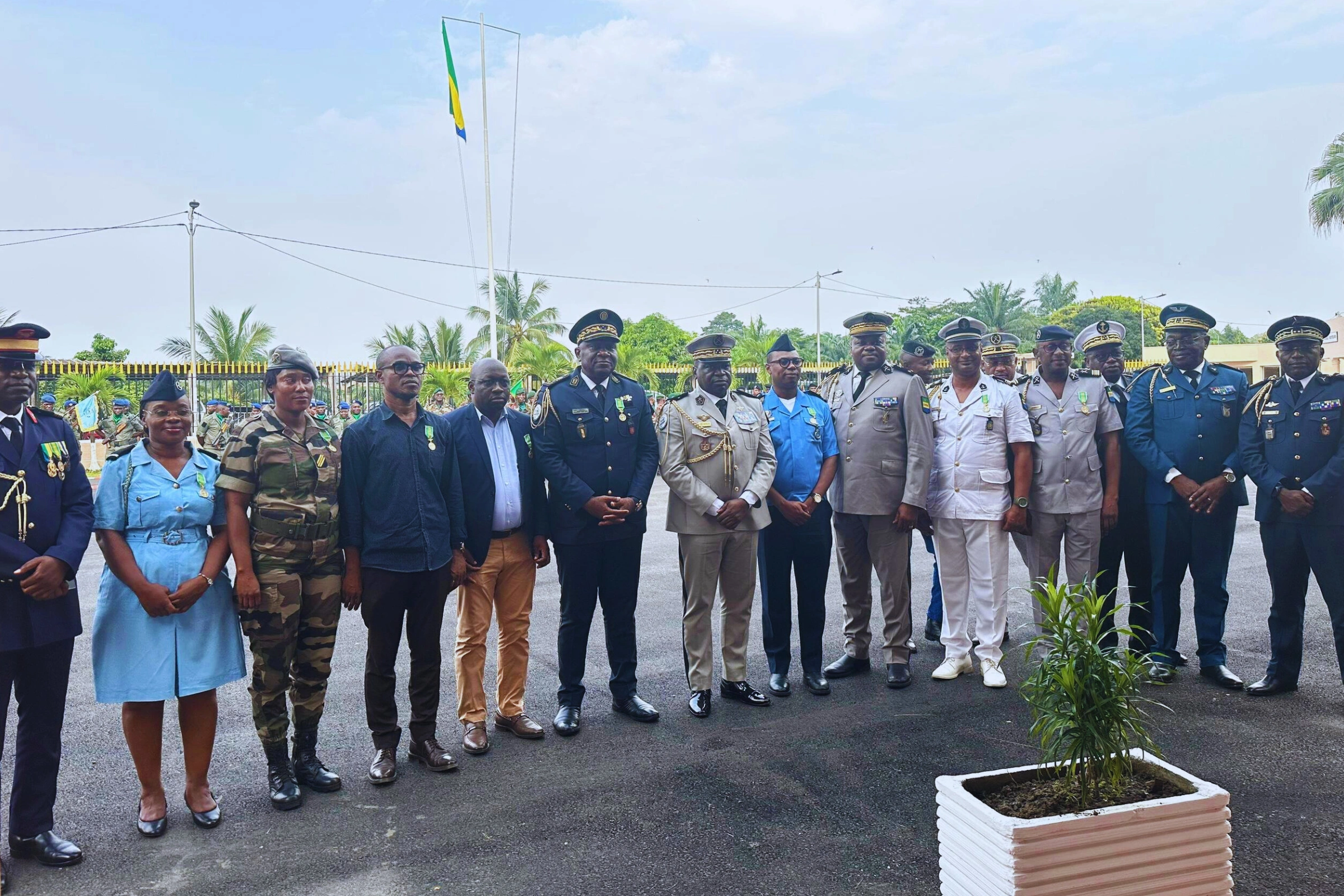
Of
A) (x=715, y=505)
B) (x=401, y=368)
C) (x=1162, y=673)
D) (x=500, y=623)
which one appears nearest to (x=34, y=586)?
(x=401, y=368)

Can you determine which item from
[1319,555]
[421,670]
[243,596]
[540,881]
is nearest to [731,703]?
[421,670]

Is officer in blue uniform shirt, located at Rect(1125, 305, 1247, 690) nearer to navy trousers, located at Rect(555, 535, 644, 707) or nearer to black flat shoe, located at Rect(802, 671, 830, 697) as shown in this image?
black flat shoe, located at Rect(802, 671, 830, 697)

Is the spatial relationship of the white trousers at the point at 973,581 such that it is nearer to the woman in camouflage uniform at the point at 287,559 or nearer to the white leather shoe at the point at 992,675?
the white leather shoe at the point at 992,675

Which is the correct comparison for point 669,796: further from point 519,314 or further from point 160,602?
point 519,314

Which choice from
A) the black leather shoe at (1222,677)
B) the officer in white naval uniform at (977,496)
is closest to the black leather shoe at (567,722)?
the officer in white naval uniform at (977,496)

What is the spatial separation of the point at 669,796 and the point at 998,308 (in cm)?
4501

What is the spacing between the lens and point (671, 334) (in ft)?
179

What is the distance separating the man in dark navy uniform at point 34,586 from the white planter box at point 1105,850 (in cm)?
307

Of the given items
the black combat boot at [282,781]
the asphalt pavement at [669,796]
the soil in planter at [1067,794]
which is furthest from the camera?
the black combat boot at [282,781]

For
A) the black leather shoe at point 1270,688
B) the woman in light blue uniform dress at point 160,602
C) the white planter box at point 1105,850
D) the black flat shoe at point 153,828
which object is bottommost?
the black flat shoe at point 153,828

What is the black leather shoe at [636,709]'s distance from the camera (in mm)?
4664

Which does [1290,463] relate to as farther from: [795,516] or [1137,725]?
[1137,725]

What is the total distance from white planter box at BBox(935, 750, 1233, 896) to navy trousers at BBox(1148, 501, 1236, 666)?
3.02 m

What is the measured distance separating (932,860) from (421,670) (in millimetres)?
2353
